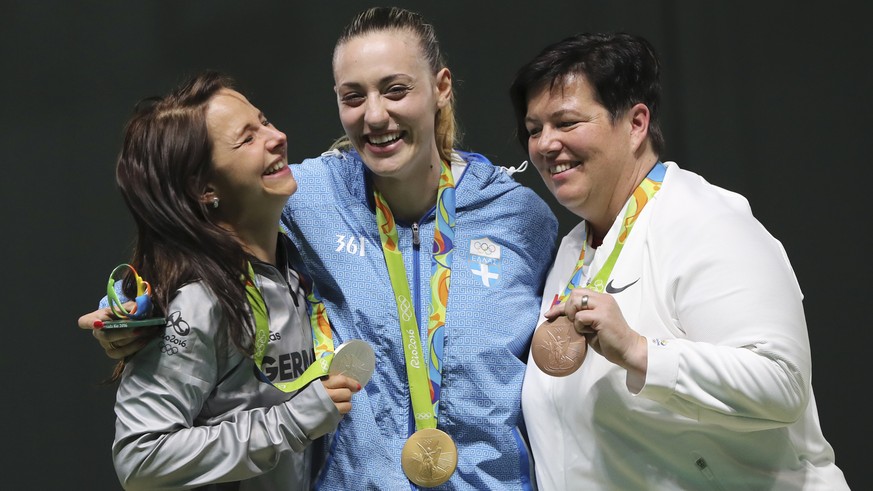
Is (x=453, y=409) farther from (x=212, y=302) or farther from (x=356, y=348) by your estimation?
(x=212, y=302)

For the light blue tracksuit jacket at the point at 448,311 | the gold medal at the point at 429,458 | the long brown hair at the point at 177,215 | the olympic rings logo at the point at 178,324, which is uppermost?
the long brown hair at the point at 177,215

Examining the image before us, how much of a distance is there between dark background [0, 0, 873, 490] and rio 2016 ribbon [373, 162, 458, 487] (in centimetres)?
147

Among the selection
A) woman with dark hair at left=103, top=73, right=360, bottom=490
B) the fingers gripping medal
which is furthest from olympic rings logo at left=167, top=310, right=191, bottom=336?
the fingers gripping medal

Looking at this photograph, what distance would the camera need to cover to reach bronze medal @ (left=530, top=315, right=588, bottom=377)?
6.93 ft

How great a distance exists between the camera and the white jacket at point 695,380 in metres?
Result: 2.00

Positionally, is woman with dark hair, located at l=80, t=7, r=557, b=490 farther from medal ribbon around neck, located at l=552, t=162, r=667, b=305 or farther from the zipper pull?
medal ribbon around neck, located at l=552, t=162, r=667, b=305

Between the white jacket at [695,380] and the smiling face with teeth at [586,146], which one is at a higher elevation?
the smiling face with teeth at [586,146]

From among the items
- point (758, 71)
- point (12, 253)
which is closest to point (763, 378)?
point (758, 71)

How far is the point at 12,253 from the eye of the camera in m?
3.90

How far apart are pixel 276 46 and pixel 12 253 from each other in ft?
3.99

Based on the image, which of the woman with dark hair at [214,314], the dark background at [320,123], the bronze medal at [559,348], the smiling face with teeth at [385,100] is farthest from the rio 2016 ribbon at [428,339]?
the dark background at [320,123]

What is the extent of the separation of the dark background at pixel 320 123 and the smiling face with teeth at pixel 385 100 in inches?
56.5

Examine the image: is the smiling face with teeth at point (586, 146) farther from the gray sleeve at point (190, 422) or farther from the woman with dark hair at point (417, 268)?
the gray sleeve at point (190, 422)

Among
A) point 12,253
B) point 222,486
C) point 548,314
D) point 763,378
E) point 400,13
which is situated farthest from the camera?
point 12,253
